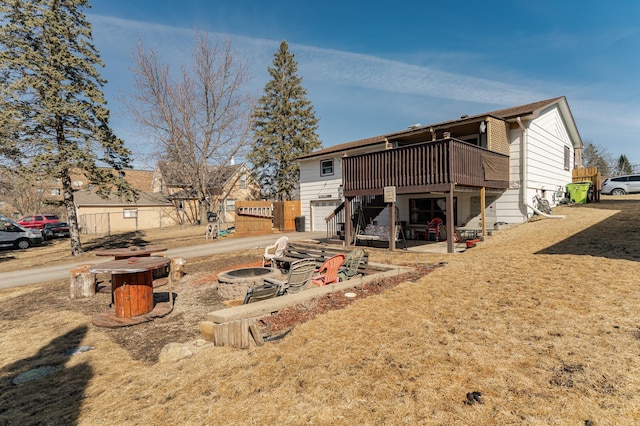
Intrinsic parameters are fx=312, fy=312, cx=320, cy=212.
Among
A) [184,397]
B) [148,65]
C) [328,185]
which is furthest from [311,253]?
[148,65]

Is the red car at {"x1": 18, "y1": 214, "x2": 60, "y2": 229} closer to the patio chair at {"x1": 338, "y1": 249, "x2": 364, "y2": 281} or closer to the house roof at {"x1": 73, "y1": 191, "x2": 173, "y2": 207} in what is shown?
the house roof at {"x1": 73, "y1": 191, "x2": 173, "y2": 207}

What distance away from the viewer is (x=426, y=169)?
11.0m

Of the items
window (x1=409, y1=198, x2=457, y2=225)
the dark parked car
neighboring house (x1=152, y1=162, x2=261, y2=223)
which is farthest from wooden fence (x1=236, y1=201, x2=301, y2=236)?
the dark parked car

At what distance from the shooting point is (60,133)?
15695 mm

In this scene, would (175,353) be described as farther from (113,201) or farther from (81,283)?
(113,201)

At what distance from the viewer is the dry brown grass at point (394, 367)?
282 cm

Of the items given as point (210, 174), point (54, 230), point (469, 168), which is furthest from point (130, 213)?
point (469, 168)

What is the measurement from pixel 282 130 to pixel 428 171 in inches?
1042

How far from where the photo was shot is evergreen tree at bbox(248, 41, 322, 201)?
34.2 meters

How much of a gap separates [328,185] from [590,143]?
176 feet

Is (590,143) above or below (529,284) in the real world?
above

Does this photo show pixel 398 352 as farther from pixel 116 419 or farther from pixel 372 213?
pixel 372 213

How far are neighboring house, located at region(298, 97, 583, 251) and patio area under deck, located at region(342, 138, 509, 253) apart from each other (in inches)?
1.3

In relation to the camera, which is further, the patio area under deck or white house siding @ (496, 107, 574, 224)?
white house siding @ (496, 107, 574, 224)
